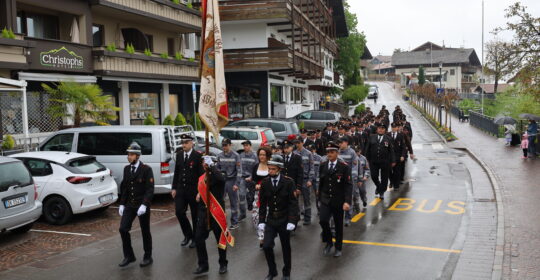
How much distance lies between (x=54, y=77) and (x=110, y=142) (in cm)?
609

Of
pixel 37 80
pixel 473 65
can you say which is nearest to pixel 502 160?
pixel 37 80

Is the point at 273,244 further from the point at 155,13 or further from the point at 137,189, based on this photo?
the point at 155,13

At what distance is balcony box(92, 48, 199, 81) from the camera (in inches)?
789

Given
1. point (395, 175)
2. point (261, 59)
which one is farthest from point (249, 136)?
point (261, 59)

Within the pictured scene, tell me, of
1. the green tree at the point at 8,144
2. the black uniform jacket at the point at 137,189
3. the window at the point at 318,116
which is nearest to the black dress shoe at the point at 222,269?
the black uniform jacket at the point at 137,189

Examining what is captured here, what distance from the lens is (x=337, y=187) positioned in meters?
8.49

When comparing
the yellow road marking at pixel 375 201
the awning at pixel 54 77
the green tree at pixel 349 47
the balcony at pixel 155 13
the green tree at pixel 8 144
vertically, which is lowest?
the yellow road marking at pixel 375 201

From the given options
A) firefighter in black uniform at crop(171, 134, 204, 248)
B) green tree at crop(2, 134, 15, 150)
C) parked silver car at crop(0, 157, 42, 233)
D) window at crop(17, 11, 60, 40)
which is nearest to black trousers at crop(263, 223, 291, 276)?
firefighter in black uniform at crop(171, 134, 204, 248)

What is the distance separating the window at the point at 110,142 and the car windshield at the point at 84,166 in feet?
4.28

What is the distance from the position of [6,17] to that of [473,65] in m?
116

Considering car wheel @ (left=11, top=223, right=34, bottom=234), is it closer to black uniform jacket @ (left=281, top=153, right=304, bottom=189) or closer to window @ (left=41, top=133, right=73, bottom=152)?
window @ (left=41, top=133, right=73, bottom=152)

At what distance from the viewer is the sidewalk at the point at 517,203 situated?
796 centimetres

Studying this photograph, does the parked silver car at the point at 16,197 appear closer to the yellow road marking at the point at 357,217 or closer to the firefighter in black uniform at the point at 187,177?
the firefighter in black uniform at the point at 187,177

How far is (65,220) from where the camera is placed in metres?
11.1
